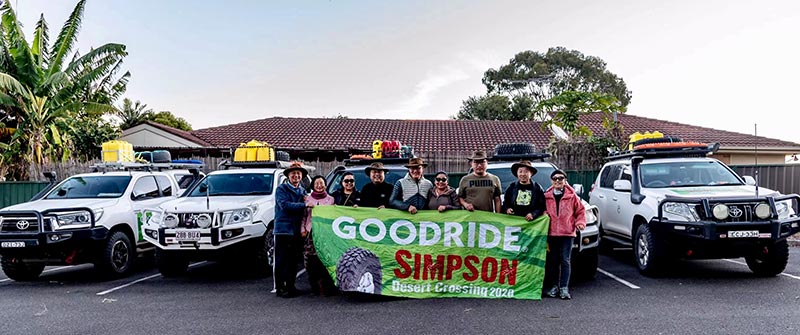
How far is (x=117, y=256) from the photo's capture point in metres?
8.91

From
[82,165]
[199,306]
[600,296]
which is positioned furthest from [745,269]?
[82,165]

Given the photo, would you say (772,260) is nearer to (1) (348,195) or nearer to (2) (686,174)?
(2) (686,174)

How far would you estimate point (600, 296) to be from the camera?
681 centimetres

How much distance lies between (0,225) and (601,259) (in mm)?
9865

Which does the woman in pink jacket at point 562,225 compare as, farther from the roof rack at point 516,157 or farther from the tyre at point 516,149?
the tyre at point 516,149

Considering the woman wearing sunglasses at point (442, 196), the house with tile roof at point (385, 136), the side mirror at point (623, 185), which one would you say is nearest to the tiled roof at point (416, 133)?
the house with tile roof at point (385, 136)

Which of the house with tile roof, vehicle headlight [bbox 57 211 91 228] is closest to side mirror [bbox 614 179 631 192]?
vehicle headlight [bbox 57 211 91 228]

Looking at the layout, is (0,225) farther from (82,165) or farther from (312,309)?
(82,165)

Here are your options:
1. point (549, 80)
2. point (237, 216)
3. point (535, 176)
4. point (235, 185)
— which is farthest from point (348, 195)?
point (549, 80)

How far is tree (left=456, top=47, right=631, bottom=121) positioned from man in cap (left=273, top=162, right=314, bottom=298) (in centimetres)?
3789

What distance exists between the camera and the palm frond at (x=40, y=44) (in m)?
17.0

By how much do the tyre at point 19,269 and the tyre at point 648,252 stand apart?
9.13 meters

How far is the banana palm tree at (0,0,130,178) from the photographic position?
53.2ft

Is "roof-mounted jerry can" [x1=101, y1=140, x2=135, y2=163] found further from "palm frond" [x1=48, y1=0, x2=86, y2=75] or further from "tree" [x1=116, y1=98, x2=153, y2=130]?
"tree" [x1=116, y1=98, x2=153, y2=130]
